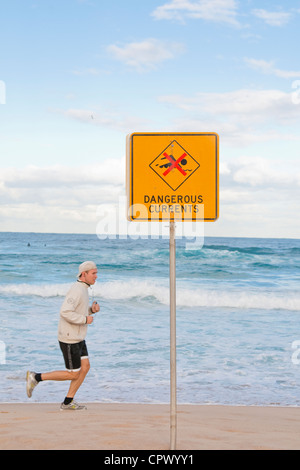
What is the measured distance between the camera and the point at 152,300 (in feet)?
67.6

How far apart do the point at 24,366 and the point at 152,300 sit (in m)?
10.7

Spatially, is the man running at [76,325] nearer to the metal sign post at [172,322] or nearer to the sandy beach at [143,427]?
the sandy beach at [143,427]

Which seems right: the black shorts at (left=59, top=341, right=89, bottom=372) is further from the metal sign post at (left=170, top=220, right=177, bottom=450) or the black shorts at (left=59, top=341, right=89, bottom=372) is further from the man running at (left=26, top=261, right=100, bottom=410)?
the metal sign post at (left=170, top=220, right=177, bottom=450)

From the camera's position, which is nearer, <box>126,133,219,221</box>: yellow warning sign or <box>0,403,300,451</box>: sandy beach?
<box>126,133,219,221</box>: yellow warning sign

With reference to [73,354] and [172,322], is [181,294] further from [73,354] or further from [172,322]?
[172,322]

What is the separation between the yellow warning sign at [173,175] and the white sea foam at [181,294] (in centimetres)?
1527

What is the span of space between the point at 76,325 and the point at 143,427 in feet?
5.03

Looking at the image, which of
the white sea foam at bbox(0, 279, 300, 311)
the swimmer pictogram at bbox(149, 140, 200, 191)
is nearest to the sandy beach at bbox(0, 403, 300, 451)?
the swimmer pictogram at bbox(149, 140, 200, 191)

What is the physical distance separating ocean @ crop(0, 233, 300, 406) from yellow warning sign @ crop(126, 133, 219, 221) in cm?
368

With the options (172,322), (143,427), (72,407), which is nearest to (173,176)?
(172,322)

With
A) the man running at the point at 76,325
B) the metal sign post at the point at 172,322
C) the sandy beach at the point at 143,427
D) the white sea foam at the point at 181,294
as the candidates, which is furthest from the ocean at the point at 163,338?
the metal sign post at the point at 172,322

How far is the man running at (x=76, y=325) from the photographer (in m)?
6.61

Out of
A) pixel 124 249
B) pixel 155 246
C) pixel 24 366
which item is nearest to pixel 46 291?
pixel 24 366

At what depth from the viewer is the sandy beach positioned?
4.97 metres
